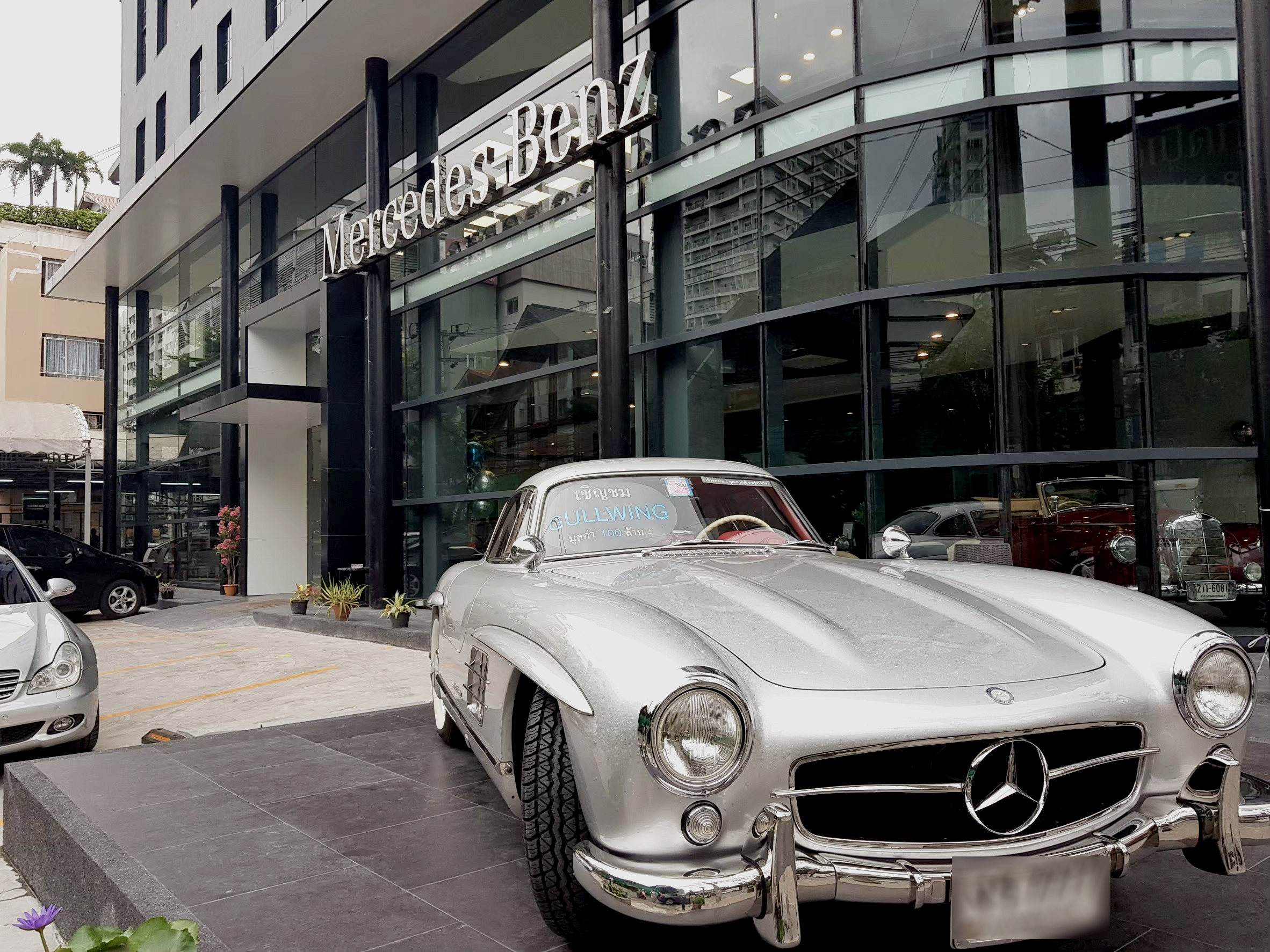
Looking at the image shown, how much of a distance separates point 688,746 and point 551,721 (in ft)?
1.58

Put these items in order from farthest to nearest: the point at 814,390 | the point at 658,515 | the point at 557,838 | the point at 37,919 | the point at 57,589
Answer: the point at 814,390
the point at 57,589
the point at 658,515
the point at 557,838
the point at 37,919

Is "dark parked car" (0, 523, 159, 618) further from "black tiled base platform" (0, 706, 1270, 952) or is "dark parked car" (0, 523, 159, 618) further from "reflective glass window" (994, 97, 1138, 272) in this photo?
"reflective glass window" (994, 97, 1138, 272)

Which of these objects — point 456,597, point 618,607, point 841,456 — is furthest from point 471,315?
point 618,607

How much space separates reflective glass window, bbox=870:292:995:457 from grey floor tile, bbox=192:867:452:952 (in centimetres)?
635

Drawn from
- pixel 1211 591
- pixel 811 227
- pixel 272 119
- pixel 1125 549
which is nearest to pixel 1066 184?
pixel 811 227

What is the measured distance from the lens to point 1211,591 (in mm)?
7168

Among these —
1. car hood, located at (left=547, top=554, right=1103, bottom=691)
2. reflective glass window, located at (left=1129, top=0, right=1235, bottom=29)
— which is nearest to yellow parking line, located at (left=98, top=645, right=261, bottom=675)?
car hood, located at (left=547, top=554, right=1103, bottom=691)

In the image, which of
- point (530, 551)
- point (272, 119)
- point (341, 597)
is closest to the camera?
point (530, 551)

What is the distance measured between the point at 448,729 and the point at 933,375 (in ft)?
17.8

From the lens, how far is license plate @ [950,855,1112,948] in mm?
1845

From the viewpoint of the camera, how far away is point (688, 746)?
6.31 ft

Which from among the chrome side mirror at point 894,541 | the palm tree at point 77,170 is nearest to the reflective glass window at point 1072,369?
the chrome side mirror at point 894,541

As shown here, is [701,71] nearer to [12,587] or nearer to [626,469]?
[626,469]

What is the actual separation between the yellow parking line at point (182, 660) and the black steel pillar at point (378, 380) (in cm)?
264
